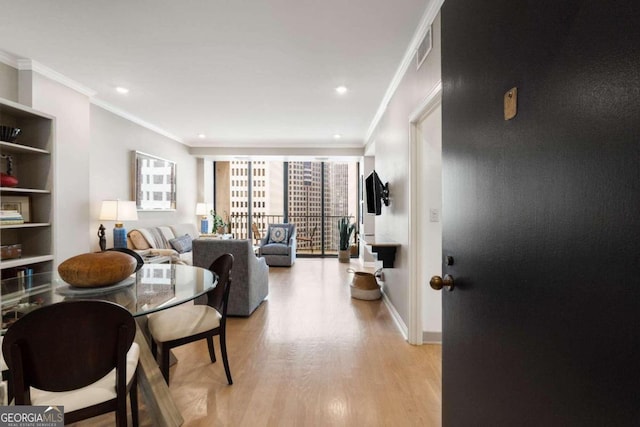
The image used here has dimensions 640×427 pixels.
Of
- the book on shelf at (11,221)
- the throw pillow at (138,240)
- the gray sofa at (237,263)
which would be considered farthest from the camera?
the throw pillow at (138,240)

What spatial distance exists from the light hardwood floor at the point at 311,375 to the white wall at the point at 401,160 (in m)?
0.40

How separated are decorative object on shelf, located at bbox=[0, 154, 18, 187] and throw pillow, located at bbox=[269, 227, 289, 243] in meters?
4.53

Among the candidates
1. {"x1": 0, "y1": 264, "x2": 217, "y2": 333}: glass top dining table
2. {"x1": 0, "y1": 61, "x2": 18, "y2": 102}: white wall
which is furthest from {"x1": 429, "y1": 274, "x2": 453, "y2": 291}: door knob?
{"x1": 0, "y1": 61, "x2": 18, "y2": 102}: white wall

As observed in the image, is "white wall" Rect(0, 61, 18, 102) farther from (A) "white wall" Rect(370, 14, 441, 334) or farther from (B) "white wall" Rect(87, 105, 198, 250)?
(A) "white wall" Rect(370, 14, 441, 334)

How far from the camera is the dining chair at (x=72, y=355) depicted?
3.54 ft

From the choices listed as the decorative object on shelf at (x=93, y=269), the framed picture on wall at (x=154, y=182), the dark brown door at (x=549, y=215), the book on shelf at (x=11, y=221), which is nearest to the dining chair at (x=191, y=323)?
the decorative object on shelf at (x=93, y=269)

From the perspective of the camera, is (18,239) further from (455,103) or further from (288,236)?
(288,236)

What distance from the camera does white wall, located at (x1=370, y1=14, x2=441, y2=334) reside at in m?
2.44

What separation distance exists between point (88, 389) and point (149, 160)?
477 cm

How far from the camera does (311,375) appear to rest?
2256 mm

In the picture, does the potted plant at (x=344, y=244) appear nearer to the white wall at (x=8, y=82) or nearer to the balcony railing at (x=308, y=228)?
the balcony railing at (x=308, y=228)

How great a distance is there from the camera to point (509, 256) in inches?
31.3

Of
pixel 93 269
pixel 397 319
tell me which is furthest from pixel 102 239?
pixel 397 319

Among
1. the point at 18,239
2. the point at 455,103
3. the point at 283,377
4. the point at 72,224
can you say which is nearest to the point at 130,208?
the point at 72,224
